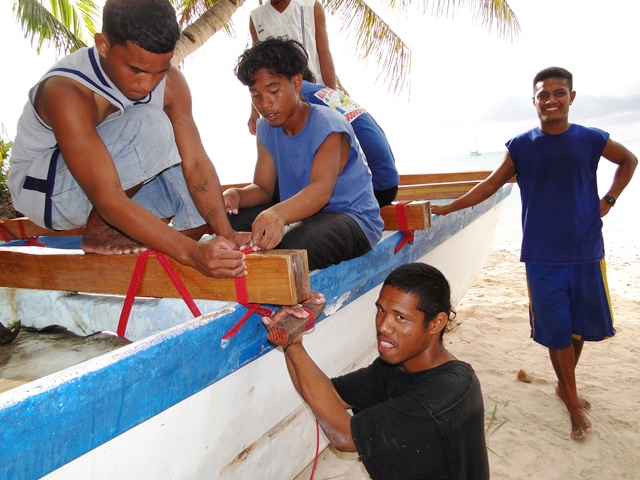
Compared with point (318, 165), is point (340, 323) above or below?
below

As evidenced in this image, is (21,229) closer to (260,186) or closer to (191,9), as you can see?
(260,186)

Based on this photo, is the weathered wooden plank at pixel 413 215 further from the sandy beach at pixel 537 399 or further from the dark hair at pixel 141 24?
the dark hair at pixel 141 24

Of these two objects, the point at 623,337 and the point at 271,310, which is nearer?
the point at 271,310

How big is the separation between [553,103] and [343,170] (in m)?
1.28

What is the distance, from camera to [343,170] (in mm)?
2328

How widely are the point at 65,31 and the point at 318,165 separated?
688 centimetres

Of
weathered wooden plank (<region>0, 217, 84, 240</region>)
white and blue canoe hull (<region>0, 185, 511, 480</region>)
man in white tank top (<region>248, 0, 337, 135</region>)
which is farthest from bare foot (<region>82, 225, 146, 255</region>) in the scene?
man in white tank top (<region>248, 0, 337, 135</region>)

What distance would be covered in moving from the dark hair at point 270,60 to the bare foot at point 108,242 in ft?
2.96

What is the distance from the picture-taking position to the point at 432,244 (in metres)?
3.33

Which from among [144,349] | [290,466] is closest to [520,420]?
[290,466]

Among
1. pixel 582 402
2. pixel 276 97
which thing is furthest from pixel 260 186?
pixel 582 402

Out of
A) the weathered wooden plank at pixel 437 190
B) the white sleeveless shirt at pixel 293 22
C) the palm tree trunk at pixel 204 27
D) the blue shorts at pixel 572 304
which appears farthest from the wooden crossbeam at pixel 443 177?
the palm tree trunk at pixel 204 27

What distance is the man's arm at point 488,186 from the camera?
2.97 m

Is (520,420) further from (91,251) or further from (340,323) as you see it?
(91,251)
